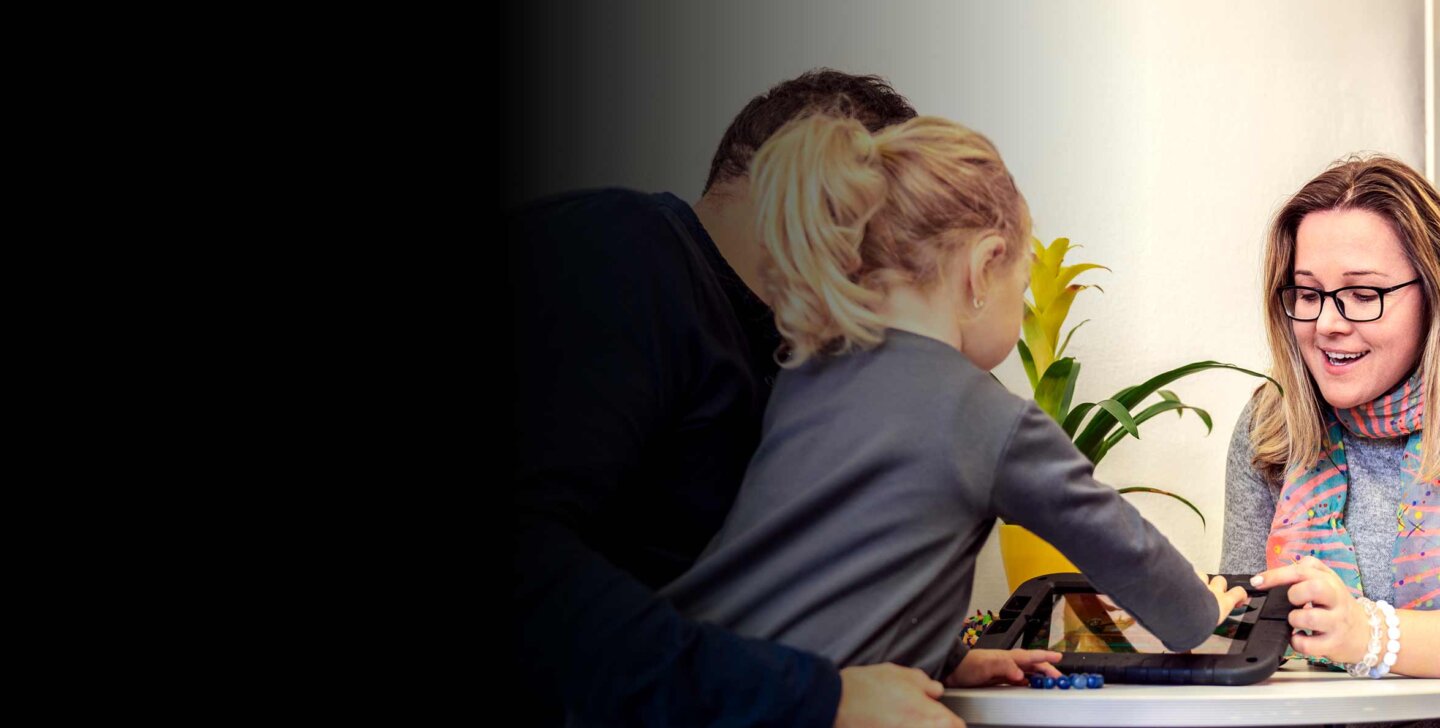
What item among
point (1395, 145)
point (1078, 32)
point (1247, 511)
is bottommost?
point (1247, 511)

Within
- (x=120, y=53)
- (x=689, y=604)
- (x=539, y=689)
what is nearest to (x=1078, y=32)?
(x=689, y=604)

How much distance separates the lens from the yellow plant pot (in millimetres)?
1840

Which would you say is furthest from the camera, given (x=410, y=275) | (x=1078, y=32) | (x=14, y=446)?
(x=1078, y=32)

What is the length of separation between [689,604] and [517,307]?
0.26 meters

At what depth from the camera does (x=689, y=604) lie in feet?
3.18

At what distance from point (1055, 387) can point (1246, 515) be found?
0.32m

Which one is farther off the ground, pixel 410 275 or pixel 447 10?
pixel 447 10

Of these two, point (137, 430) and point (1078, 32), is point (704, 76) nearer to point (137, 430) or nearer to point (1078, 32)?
point (1078, 32)

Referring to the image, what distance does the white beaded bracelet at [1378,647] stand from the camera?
122 centimetres

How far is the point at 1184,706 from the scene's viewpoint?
0.98 m

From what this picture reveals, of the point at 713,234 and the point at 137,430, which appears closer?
the point at 137,430

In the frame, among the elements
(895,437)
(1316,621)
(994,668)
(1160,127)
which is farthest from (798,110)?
(1160,127)

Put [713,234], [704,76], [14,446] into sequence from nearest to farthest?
[14,446] → [713,234] → [704,76]

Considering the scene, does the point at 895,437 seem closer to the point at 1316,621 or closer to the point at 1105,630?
the point at 1105,630
